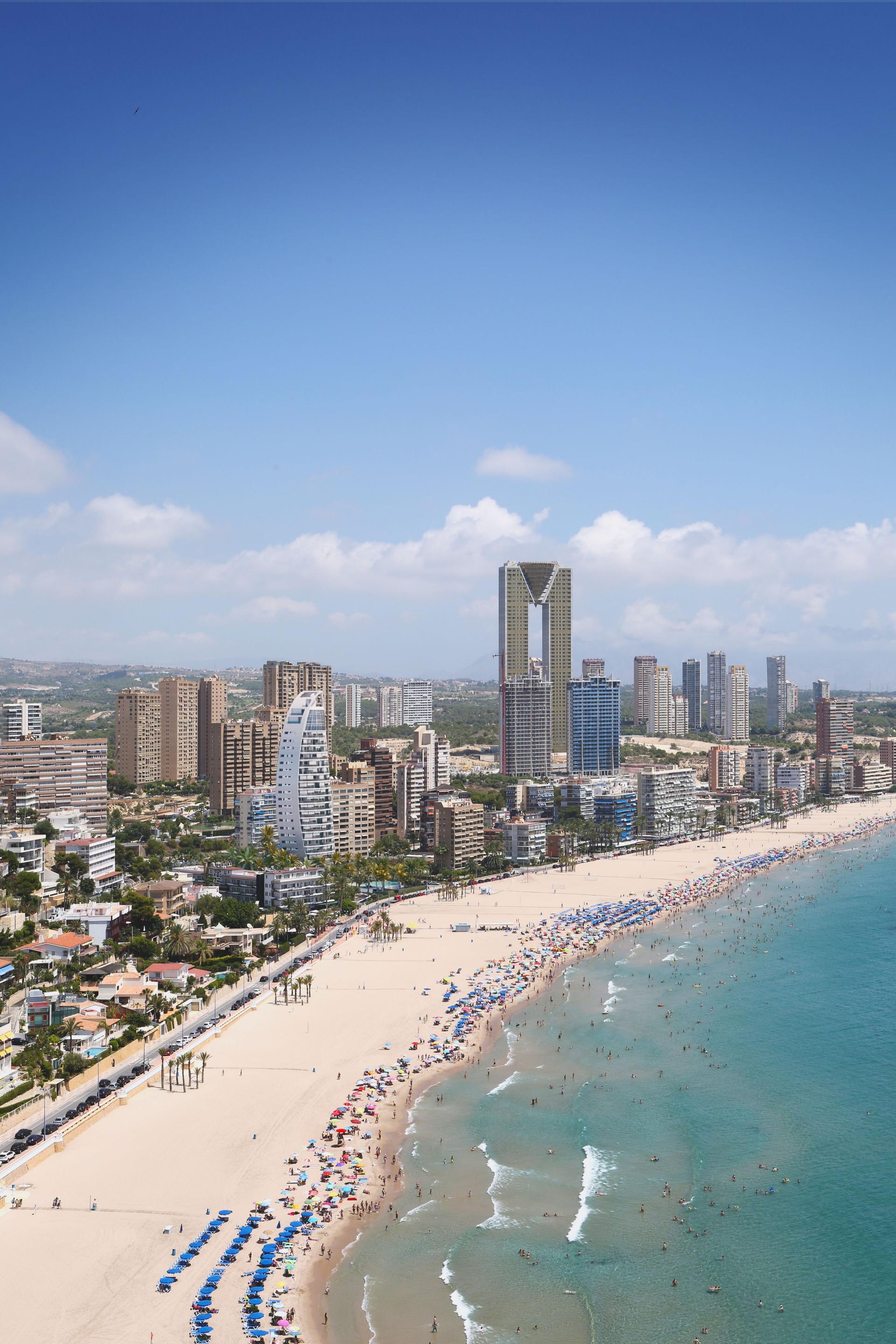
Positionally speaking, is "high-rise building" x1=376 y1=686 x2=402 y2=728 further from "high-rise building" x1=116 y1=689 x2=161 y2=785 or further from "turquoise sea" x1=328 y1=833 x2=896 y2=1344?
"turquoise sea" x1=328 y1=833 x2=896 y2=1344

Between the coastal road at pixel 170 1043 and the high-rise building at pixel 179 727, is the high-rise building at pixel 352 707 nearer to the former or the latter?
the high-rise building at pixel 179 727

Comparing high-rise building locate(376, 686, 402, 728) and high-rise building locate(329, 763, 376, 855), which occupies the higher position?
high-rise building locate(376, 686, 402, 728)

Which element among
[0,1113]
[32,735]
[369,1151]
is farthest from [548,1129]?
[32,735]

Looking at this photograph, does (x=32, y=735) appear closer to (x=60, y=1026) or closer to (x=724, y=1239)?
(x=60, y=1026)

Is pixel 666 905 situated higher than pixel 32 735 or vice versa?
pixel 32 735

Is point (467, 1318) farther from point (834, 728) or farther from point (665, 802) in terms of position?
point (834, 728)

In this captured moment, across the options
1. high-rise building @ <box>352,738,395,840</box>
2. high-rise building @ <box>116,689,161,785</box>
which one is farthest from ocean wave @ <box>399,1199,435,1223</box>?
high-rise building @ <box>116,689,161,785</box>

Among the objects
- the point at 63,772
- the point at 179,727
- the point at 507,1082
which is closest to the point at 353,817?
the point at 63,772
